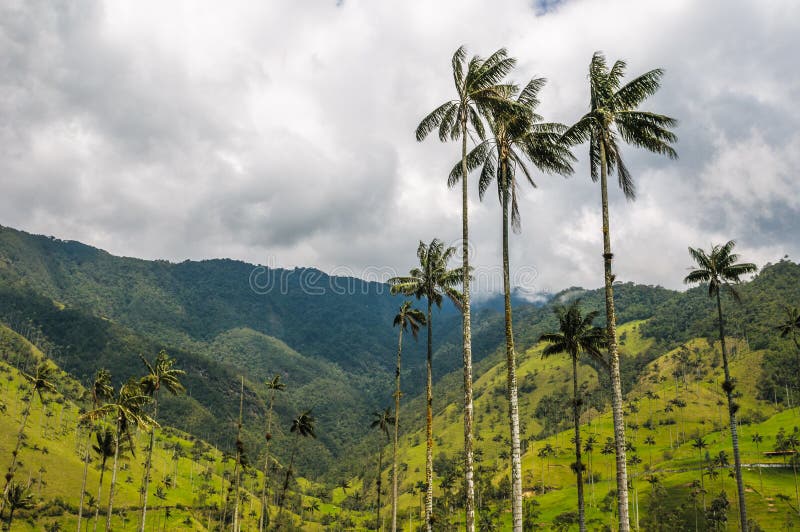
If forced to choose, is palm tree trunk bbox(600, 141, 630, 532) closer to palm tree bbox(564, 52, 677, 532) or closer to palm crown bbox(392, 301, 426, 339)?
palm tree bbox(564, 52, 677, 532)

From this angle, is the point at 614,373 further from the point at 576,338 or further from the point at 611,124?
the point at 576,338

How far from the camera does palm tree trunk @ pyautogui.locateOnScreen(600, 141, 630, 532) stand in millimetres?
21516

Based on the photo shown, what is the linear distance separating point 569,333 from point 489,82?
2724 centimetres

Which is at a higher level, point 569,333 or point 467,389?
point 569,333

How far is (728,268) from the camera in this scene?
46.9 meters

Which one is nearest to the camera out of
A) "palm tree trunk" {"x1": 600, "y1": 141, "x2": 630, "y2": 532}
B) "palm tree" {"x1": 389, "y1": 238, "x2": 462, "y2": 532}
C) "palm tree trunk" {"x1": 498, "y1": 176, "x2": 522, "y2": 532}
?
"palm tree trunk" {"x1": 600, "y1": 141, "x2": 630, "y2": 532}

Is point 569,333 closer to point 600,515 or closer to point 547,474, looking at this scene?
point 600,515

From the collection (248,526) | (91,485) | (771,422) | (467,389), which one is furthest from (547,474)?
(467,389)

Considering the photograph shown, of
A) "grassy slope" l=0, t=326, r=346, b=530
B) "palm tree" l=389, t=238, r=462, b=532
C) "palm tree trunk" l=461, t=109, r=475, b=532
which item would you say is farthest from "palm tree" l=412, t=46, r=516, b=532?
"grassy slope" l=0, t=326, r=346, b=530

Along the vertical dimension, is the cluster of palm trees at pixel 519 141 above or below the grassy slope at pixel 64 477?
above

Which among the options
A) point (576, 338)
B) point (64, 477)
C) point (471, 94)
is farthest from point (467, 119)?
point (64, 477)

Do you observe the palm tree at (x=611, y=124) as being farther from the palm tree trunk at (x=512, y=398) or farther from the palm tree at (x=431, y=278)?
→ the palm tree at (x=431, y=278)

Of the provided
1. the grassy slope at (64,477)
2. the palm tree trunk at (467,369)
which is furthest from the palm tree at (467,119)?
the grassy slope at (64,477)

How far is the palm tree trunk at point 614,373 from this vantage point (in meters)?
21.5
